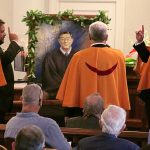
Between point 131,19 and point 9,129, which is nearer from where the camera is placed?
point 9,129

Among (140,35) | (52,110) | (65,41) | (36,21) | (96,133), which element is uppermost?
(36,21)

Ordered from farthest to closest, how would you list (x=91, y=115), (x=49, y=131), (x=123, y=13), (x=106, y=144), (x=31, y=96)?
(x=123, y=13), (x=91, y=115), (x=31, y=96), (x=49, y=131), (x=106, y=144)

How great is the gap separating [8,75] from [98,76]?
119 centimetres

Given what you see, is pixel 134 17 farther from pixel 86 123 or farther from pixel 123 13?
pixel 86 123

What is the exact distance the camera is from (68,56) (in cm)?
659

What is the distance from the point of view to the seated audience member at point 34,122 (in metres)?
3.91

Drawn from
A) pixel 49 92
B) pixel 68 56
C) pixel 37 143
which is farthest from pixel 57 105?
pixel 37 143

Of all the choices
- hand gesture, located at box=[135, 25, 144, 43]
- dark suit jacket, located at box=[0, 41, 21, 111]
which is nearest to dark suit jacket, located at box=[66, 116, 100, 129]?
hand gesture, located at box=[135, 25, 144, 43]

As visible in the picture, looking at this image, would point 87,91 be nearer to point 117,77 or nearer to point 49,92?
point 117,77

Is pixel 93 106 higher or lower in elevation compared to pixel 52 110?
higher

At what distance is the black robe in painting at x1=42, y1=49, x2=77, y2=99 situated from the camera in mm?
6480

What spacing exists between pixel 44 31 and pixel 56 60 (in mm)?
421

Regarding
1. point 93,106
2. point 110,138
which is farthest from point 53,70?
point 110,138

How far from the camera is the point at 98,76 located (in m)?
5.62
